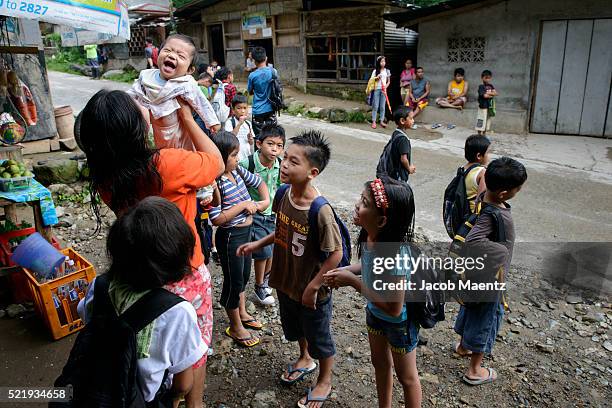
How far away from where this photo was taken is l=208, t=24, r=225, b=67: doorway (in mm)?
18141

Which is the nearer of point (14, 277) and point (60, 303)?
point (60, 303)

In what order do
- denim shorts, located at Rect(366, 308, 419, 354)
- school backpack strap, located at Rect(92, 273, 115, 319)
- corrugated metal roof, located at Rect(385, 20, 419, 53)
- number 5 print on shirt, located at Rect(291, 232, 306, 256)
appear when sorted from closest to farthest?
school backpack strap, located at Rect(92, 273, 115, 319) < denim shorts, located at Rect(366, 308, 419, 354) < number 5 print on shirt, located at Rect(291, 232, 306, 256) < corrugated metal roof, located at Rect(385, 20, 419, 53)

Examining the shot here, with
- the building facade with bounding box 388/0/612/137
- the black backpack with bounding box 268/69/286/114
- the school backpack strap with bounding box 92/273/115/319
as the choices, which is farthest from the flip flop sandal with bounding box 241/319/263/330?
the building facade with bounding box 388/0/612/137

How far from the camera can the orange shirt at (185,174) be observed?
74.3 inches

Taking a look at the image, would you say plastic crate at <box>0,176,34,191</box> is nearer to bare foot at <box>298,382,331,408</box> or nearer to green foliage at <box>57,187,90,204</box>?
green foliage at <box>57,187,90,204</box>

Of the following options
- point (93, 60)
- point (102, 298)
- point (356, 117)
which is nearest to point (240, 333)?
point (102, 298)

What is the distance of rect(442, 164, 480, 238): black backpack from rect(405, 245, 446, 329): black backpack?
60.2 inches

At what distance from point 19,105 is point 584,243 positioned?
19.8 ft

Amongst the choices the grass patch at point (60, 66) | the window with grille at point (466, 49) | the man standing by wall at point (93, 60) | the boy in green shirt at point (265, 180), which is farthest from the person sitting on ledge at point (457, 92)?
the grass patch at point (60, 66)

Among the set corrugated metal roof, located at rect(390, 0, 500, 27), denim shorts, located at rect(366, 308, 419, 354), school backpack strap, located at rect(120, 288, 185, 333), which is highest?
corrugated metal roof, located at rect(390, 0, 500, 27)

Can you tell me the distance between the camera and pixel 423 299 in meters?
2.18

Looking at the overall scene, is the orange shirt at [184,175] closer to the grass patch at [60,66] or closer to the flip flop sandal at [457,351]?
the flip flop sandal at [457,351]

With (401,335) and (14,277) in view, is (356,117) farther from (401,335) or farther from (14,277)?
(401,335)

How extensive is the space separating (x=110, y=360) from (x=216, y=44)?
1869 cm
